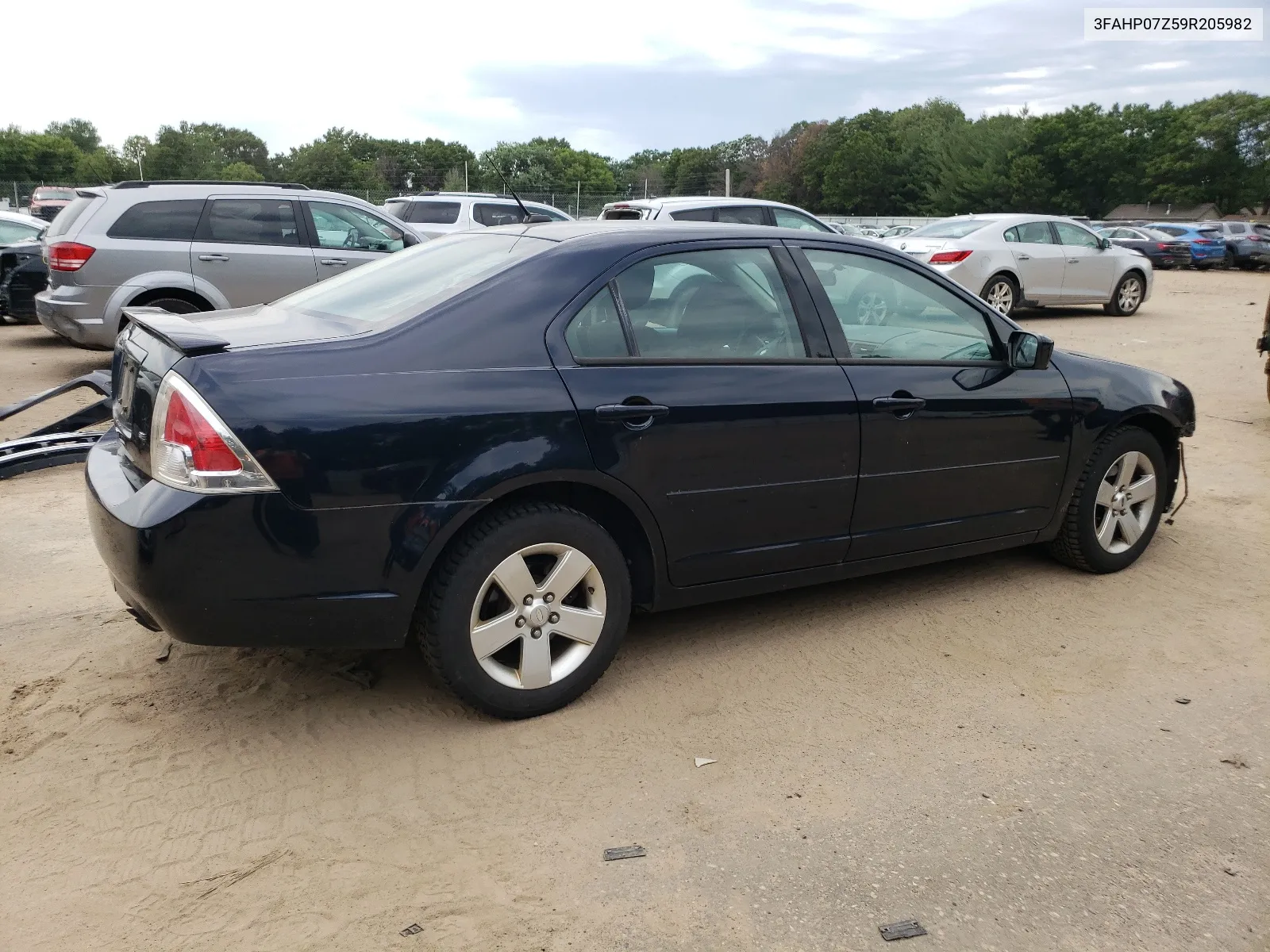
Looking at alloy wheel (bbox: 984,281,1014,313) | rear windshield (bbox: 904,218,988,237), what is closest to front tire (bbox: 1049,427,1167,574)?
alloy wheel (bbox: 984,281,1014,313)

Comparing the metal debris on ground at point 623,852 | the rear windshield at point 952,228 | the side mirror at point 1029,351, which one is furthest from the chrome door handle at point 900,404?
the rear windshield at point 952,228

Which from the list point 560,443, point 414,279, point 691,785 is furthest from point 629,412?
point 691,785

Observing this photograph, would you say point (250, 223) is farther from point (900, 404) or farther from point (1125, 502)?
point (1125, 502)

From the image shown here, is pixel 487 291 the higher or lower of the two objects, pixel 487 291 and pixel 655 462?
the higher

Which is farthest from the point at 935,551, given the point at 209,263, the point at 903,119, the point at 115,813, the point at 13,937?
the point at 903,119

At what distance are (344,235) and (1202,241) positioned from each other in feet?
97.8

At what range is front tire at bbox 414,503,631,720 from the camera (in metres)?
3.34

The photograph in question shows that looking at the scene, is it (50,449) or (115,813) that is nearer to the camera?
(115,813)

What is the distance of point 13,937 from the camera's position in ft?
8.25

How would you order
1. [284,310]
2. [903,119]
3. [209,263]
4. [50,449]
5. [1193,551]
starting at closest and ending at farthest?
1. [284,310]
2. [1193,551]
3. [50,449]
4. [209,263]
5. [903,119]

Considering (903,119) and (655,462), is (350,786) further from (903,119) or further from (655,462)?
(903,119)

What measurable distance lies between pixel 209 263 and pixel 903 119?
98118mm

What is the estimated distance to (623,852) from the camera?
9.50ft

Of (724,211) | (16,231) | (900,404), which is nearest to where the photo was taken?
(900,404)
